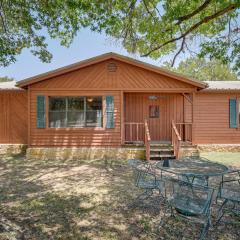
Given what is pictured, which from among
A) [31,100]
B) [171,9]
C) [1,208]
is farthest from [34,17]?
[1,208]

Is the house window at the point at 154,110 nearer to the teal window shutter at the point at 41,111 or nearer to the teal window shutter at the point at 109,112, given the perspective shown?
the teal window shutter at the point at 109,112

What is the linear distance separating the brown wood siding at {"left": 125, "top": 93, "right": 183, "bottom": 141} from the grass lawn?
4899 mm

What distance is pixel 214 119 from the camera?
12547 mm

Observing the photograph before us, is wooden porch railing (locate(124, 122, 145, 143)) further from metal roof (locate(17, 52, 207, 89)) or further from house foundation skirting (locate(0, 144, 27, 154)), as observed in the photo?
house foundation skirting (locate(0, 144, 27, 154))

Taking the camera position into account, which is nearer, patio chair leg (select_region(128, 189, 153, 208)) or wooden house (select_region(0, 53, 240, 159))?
patio chair leg (select_region(128, 189, 153, 208))

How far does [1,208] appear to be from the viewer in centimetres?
483

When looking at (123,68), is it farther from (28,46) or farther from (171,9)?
(28,46)

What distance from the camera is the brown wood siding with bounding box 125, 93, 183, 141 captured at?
12359mm

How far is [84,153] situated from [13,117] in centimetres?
445

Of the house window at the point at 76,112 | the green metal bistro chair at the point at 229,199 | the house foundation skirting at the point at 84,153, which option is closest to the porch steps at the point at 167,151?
the house foundation skirting at the point at 84,153

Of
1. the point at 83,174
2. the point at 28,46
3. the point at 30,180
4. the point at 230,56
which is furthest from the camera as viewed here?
the point at 28,46

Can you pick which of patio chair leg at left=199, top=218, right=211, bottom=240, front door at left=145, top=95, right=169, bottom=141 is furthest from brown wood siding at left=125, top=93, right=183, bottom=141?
patio chair leg at left=199, top=218, right=211, bottom=240

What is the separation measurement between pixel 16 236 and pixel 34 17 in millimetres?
7820

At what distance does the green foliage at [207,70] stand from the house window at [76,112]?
27.4 meters
